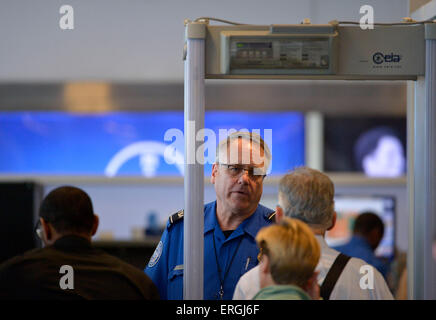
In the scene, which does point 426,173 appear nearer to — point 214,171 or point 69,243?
point 214,171

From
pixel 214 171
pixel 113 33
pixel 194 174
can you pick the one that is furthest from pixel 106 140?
pixel 194 174

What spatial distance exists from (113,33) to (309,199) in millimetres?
3238

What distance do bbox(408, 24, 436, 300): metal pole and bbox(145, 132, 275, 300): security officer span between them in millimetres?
517

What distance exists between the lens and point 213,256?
6.39 ft

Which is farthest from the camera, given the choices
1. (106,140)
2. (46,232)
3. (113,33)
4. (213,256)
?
(106,140)

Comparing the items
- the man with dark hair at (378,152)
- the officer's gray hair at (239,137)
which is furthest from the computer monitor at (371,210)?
the officer's gray hair at (239,137)

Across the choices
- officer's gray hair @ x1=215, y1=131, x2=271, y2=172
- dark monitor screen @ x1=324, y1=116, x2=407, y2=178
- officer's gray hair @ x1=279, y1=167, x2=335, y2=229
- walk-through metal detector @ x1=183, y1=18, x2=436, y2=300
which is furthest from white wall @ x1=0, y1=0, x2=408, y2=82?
officer's gray hair @ x1=279, y1=167, x2=335, y2=229

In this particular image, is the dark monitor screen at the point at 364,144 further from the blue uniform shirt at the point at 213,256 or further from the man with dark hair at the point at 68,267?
the man with dark hair at the point at 68,267

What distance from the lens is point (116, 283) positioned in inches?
68.5

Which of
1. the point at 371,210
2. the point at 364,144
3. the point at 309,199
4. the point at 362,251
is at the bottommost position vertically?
the point at 362,251

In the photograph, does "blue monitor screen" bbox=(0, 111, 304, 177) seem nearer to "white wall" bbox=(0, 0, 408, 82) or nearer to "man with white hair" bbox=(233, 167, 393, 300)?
"white wall" bbox=(0, 0, 408, 82)
